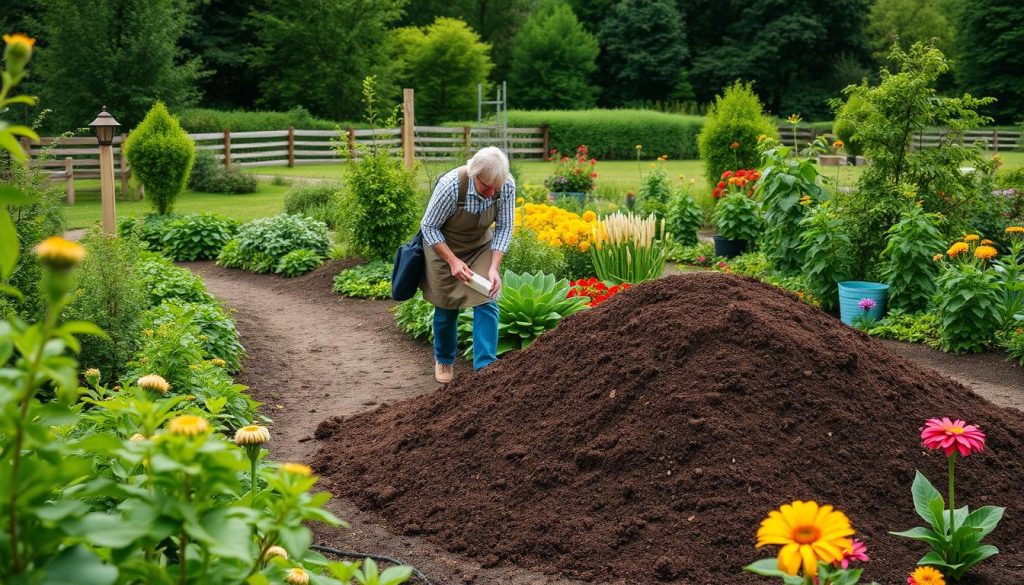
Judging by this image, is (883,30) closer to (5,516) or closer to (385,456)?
(385,456)

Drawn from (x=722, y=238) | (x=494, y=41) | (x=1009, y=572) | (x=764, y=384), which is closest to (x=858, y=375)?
(x=764, y=384)

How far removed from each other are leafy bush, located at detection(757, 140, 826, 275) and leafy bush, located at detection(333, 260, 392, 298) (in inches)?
151

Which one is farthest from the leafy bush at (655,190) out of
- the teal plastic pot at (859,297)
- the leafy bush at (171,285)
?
the leafy bush at (171,285)

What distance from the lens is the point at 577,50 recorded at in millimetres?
45812

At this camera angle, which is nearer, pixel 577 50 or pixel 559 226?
pixel 559 226

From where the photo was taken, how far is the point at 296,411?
621 cm

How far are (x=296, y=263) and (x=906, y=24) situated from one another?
4233 centimetres

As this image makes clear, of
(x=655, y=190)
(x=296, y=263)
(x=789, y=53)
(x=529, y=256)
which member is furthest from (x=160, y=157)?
(x=789, y=53)

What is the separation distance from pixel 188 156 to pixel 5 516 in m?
13.6

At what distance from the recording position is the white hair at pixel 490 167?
230 inches

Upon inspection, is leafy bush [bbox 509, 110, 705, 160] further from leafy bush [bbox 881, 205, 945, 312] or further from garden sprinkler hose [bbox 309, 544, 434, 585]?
garden sprinkler hose [bbox 309, 544, 434, 585]

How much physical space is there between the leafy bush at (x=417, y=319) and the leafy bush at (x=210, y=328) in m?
1.45

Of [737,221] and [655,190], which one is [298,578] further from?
[655,190]

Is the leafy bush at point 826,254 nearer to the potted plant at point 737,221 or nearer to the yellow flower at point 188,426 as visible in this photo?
the potted plant at point 737,221
